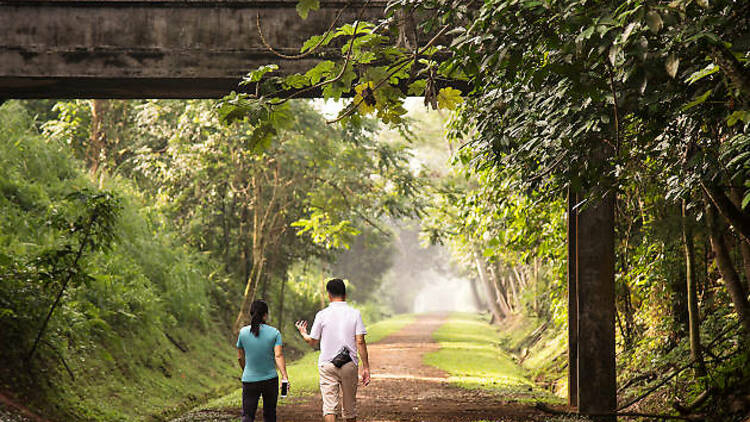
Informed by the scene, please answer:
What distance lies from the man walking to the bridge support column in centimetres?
335

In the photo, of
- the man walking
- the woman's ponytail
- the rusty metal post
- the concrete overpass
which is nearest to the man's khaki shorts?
the man walking

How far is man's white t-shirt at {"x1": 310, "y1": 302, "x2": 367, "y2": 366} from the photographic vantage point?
24.7ft

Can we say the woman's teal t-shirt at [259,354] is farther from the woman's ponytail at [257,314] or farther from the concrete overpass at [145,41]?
the concrete overpass at [145,41]

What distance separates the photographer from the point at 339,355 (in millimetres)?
7465

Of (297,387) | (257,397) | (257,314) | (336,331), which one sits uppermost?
(257,314)

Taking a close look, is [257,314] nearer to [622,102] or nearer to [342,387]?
[342,387]

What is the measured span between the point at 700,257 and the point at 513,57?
22.8 ft

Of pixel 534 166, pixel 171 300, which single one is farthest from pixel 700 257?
pixel 171 300

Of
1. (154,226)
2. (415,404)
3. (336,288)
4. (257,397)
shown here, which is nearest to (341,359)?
(336,288)

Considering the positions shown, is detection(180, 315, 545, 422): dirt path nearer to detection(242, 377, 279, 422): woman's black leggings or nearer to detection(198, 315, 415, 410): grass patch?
detection(198, 315, 415, 410): grass patch

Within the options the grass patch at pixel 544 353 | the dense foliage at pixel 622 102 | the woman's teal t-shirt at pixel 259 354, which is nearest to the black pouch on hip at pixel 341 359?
the woman's teal t-shirt at pixel 259 354

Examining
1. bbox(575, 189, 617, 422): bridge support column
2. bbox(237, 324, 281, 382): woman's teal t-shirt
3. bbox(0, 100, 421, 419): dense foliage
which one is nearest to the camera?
bbox(237, 324, 281, 382): woman's teal t-shirt

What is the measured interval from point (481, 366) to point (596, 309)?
12365mm

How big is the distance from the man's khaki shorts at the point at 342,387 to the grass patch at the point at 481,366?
7006mm
